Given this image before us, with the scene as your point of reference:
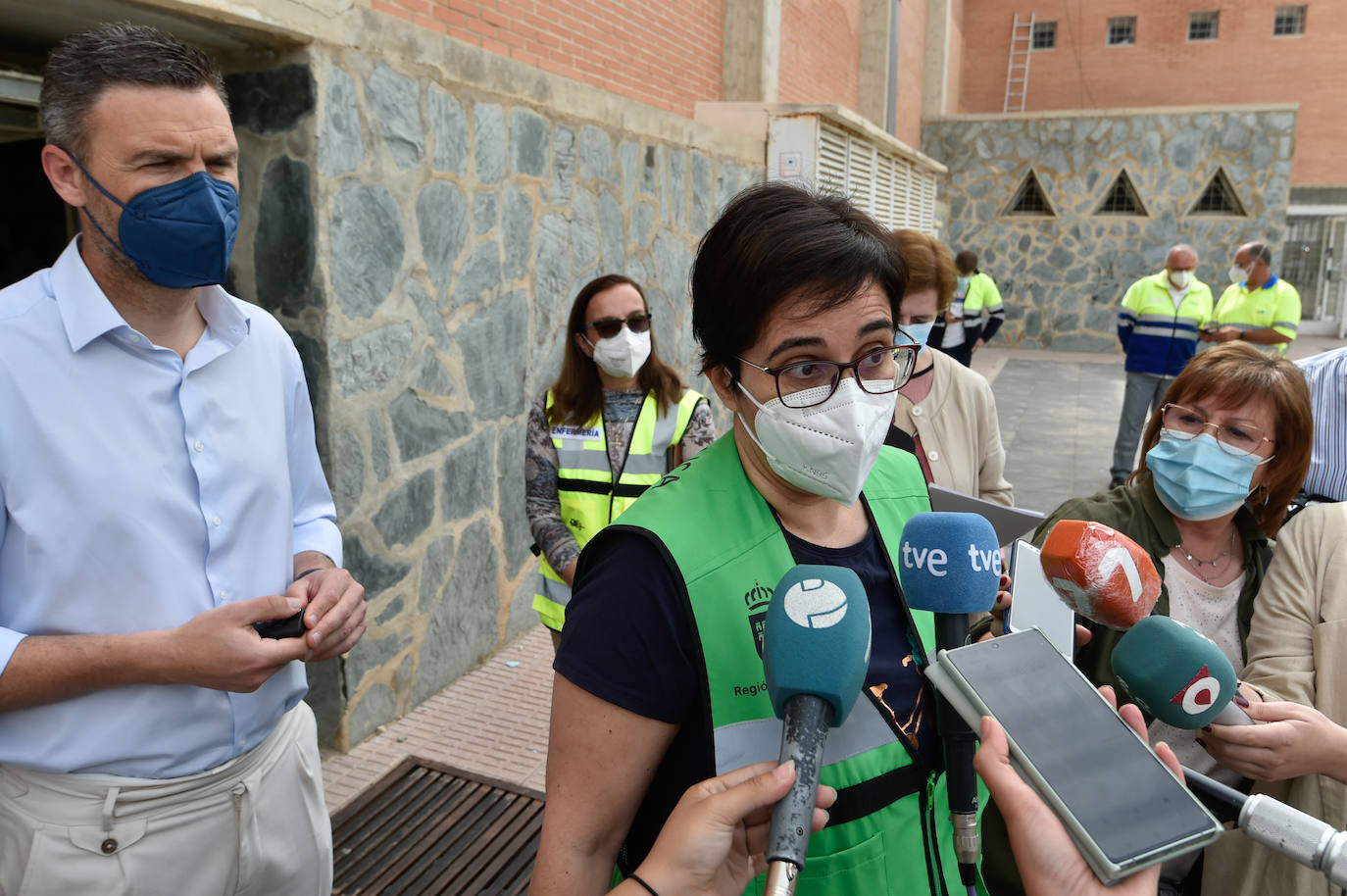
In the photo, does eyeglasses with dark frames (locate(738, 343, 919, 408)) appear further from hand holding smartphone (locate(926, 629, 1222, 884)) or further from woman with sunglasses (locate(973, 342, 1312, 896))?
woman with sunglasses (locate(973, 342, 1312, 896))

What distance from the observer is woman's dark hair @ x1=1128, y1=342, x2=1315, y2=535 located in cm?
222

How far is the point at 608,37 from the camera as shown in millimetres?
6074

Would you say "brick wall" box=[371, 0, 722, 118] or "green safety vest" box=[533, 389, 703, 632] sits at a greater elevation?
"brick wall" box=[371, 0, 722, 118]

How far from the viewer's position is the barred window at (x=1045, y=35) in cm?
2138

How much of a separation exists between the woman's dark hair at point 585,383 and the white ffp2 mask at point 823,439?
172 cm

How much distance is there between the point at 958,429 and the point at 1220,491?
3.73 feet

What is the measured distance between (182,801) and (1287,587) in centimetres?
235

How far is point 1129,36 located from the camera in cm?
2103

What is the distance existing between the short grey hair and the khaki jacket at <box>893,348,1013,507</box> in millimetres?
2346

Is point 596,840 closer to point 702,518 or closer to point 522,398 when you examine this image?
point 702,518

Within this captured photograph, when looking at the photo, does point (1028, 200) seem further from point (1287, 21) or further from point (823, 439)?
point (823, 439)

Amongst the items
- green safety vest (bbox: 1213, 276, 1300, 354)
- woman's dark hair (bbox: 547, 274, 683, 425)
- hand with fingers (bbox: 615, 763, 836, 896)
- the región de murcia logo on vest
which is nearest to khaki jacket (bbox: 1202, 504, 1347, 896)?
the región de murcia logo on vest

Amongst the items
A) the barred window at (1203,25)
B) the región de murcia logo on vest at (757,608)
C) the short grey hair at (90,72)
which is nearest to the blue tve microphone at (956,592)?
the región de murcia logo on vest at (757,608)

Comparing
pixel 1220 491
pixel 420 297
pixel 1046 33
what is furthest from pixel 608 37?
pixel 1046 33
